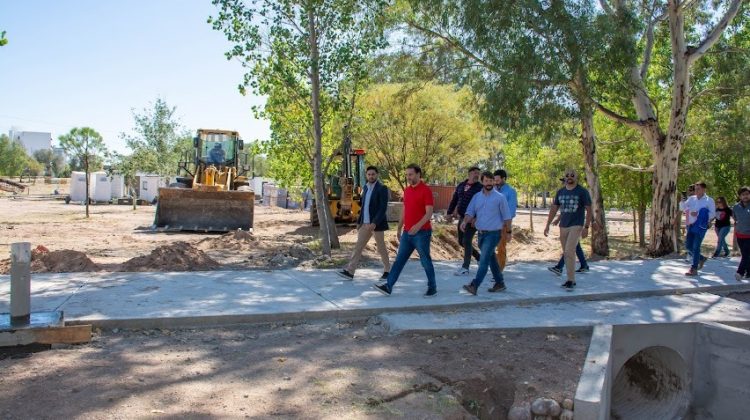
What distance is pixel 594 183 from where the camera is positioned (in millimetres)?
16484

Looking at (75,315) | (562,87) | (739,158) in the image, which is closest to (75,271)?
(75,315)

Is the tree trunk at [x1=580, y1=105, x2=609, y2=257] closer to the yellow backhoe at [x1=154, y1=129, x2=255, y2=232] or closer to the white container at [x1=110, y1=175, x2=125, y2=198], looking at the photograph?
the yellow backhoe at [x1=154, y1=129, x2=255, y2=232]

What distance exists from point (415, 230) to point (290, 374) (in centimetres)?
302

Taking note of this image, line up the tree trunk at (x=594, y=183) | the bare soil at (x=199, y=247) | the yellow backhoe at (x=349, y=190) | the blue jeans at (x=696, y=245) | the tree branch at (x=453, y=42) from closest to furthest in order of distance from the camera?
the bare soil at (x=199, y=247)
the blue jeans at (x=696, y=245)
the tree branch at (x=453, y=42)
the tree trunk at (x=594, y=183)
the yellow backhoe at (x=349, y=190)

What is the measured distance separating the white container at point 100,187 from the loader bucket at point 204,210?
2736cm

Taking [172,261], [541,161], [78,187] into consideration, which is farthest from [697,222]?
[78,187]

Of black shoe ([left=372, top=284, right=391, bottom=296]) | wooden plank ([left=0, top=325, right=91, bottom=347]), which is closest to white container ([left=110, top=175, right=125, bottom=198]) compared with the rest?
black shoe ([left=372, top=284, right=391, bottom=296])

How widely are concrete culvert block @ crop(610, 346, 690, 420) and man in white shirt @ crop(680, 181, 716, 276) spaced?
3.98m

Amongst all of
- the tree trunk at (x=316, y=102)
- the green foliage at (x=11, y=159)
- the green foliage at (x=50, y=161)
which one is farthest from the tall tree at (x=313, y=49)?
the green foliage at (x=50, y=161)

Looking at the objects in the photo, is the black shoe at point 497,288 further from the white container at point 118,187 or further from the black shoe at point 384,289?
the white container at point 118,187

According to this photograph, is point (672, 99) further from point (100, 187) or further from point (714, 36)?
point (100, 187)

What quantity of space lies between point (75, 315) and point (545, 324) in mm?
4951

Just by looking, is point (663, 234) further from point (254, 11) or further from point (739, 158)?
point (254, 11)

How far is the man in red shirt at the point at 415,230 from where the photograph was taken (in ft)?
24.2
